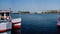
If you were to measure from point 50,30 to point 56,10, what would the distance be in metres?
0.88

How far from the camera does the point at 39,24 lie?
16.1 ft

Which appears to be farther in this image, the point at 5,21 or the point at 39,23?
the point at 39,23

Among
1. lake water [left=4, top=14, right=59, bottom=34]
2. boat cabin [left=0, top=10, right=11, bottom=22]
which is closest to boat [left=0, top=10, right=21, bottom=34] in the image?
boat cabin [left=0, top=10, right=11, bottom=22]

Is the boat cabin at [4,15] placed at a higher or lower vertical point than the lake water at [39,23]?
higher

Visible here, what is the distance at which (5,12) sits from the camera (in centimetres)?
412

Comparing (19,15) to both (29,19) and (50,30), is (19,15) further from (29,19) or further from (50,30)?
(50,30)

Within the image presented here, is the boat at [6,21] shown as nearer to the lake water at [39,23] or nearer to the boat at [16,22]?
the boat at [16,22]

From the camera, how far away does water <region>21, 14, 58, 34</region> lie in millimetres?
4389

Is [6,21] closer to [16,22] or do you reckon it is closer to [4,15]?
[4,15]

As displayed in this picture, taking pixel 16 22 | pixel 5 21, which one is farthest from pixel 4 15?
pixel 16 22

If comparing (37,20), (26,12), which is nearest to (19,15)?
(26,12)

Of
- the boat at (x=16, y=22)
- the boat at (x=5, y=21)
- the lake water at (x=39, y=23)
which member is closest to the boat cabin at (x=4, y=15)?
the boat at (x=5, y=21)

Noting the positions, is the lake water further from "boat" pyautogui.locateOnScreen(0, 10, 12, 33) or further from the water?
"boat" pyautogui.locateOnScreen(0, 10, 12, 33)

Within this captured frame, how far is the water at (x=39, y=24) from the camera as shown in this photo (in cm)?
439
